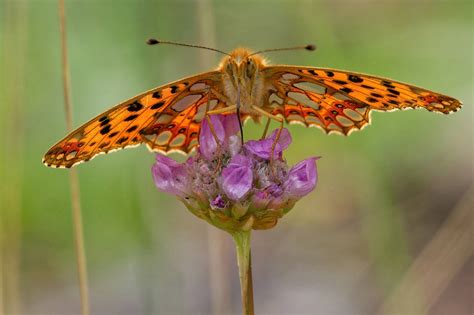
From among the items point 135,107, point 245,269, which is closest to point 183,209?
point 135,107

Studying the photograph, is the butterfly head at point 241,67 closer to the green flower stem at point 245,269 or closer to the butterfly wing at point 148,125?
the butterfly wing at point 148,125

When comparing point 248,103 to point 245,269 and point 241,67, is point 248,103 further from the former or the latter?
point 245,269

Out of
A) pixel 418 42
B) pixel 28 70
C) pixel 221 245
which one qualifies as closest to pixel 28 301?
pixel 28 70

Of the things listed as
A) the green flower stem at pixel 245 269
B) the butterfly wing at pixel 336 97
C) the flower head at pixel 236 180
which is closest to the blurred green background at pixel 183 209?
the butterfly wing at pixel 336 97

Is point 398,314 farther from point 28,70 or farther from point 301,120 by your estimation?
point 28,70

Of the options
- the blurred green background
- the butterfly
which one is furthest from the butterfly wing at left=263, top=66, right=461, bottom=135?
the blurred green background

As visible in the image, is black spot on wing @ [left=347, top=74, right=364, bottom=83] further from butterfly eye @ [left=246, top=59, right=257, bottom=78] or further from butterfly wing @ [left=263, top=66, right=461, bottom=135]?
butterfly eye @ [left=246, top=59, right=257, bottom=78]
